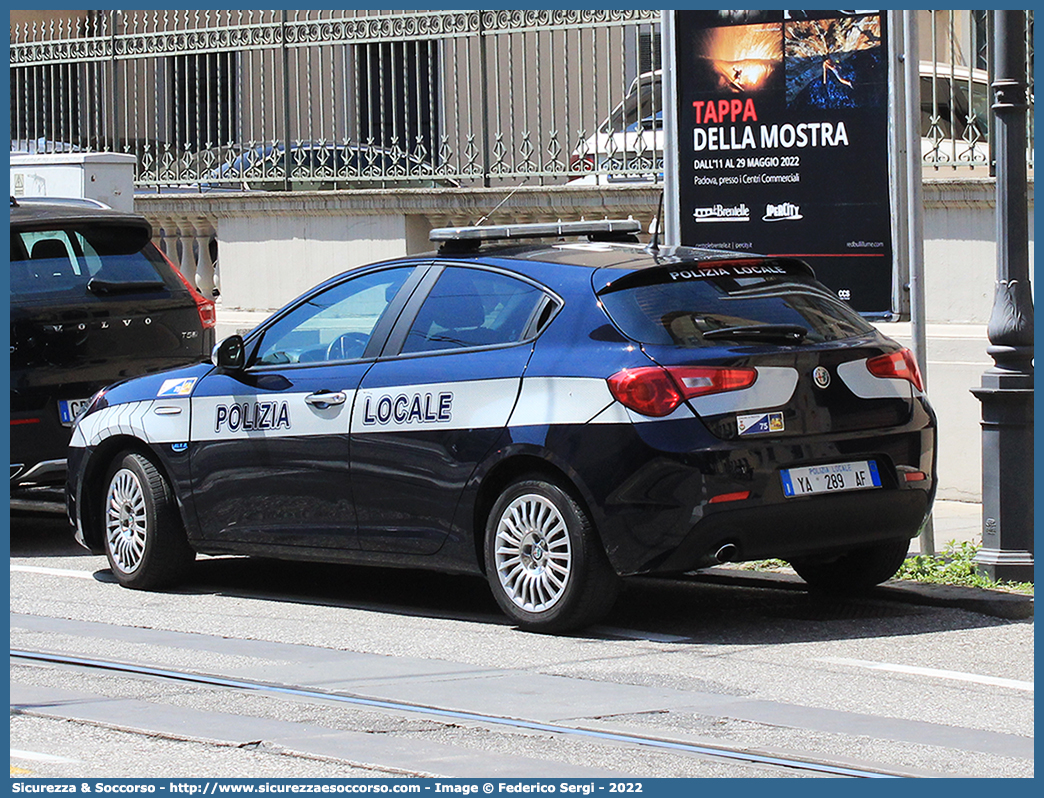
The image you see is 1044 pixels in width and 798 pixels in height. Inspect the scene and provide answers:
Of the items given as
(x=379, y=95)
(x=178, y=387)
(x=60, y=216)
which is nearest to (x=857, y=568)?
(x=178, y=387)

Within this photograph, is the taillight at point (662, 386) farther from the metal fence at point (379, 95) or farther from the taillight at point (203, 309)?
the metal fence at point (379, 95)

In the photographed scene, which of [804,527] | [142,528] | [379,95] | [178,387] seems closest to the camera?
[804,527]

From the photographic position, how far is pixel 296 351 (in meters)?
9.01

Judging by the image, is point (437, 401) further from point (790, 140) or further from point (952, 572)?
point (790, 140)

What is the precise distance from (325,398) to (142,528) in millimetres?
1420

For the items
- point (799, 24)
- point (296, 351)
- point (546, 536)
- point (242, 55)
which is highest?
point (242, 55)

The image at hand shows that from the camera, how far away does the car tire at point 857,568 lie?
28.3ft

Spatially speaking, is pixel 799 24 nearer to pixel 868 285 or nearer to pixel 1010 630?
pixel 868 285

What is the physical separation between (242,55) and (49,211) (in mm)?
5237

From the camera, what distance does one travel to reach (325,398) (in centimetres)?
864

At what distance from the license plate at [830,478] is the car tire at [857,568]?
0.56 meters

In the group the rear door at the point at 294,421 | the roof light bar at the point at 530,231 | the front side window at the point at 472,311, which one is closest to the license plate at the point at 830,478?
the front side window at the point at 472,311

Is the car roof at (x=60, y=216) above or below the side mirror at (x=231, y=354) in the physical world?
above

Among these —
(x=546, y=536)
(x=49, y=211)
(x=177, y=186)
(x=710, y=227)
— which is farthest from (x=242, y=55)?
(x=546, y=536)
